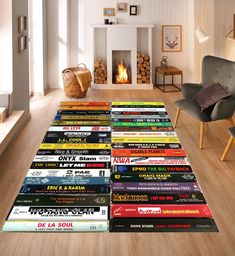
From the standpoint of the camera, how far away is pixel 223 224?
3.19 meters

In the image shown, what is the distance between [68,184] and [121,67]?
16.7ft

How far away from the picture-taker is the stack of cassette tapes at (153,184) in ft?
10.5

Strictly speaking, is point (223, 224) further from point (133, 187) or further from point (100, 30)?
point (100, 30)

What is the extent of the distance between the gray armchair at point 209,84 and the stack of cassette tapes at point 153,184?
1.21 feet

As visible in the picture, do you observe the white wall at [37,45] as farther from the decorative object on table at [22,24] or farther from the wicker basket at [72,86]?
the decorative object on table at [22,24]

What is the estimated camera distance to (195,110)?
17.0ft

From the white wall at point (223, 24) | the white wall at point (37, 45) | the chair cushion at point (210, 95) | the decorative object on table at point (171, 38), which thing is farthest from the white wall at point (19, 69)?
the white wall at point (223, 24)

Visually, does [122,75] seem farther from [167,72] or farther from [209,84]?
[209,84]

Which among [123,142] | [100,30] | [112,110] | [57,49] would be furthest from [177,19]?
[123,142]

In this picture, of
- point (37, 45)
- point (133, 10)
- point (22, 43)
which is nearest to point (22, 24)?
point (22, 43)

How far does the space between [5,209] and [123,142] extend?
1.95 meters

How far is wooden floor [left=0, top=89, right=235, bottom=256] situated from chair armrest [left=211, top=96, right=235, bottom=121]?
33 centimetres

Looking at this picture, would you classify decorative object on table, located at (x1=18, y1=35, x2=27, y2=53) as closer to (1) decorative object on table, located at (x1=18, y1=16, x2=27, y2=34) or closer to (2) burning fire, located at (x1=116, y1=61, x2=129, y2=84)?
(1) decorative object on table, located at (x1=18, y1=16, x2=27, y2=34)

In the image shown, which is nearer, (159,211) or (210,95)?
(159,211)
